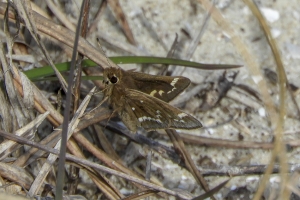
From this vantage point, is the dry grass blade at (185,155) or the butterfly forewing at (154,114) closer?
the butterfly forewing at (154,114)

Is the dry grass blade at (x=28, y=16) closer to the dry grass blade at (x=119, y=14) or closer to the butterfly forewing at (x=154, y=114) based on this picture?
the butterfly forewing at (x=154, y=114)

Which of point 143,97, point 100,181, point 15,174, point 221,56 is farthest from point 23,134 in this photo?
point 221,56

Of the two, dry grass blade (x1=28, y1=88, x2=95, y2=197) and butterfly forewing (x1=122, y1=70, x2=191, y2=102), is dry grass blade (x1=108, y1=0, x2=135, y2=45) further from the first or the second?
dry grass blade (x1=28, y1=88, x2=95, y2=197)

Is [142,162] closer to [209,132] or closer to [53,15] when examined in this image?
[209,132]

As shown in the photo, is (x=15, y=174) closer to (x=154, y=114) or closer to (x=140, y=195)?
(x=140, y=195)

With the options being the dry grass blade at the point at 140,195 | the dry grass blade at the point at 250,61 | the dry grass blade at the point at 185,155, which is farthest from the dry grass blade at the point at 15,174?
the dry grass blade at the point at 250,61

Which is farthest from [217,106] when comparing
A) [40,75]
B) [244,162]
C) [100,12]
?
[40,75]

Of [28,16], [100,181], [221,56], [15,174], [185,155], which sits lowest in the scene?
[15,174]
